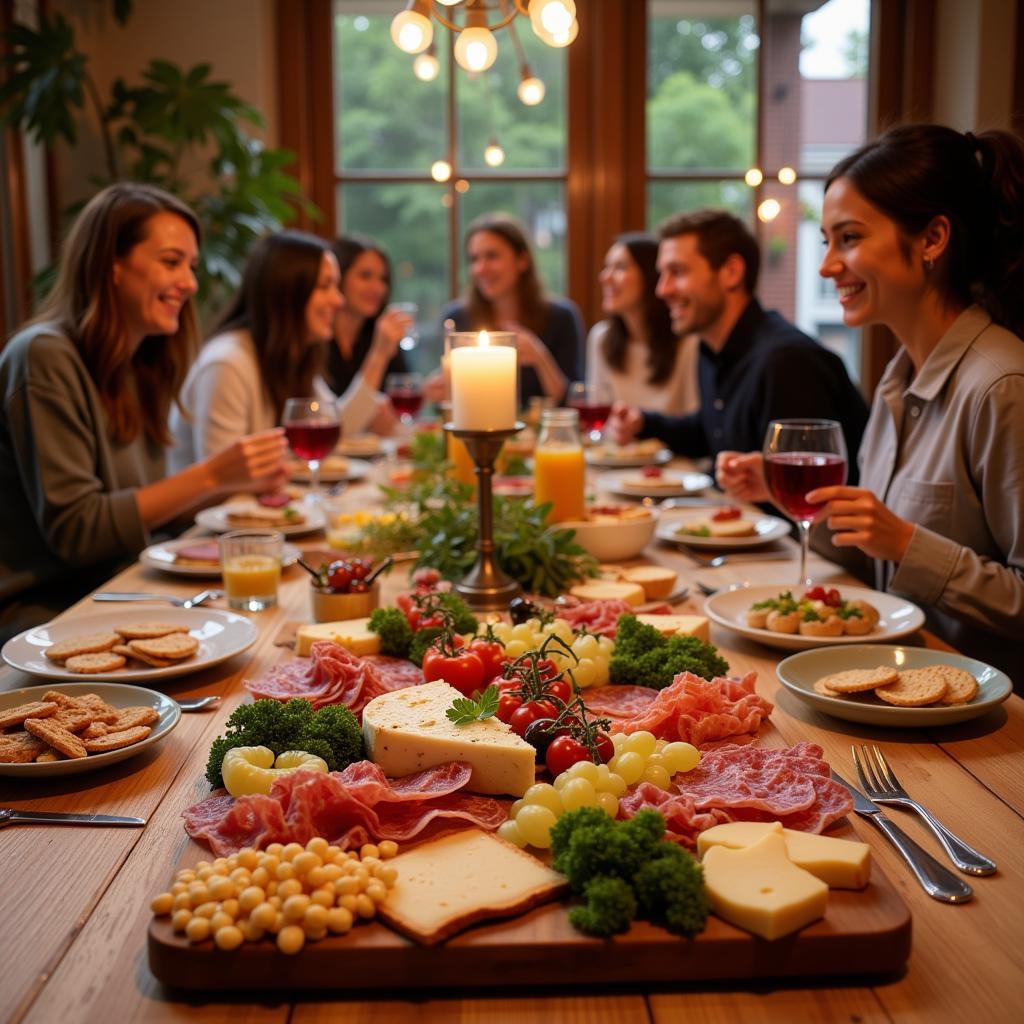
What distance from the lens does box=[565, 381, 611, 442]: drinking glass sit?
3377 millimetres

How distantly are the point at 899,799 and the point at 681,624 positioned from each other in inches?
20.6

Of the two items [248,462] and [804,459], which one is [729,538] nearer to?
[804,459]

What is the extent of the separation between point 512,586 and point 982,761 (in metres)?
0.80

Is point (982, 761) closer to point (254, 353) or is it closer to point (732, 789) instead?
point (732, 789)

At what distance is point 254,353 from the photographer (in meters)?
3.73

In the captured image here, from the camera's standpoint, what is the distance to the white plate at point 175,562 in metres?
2.09

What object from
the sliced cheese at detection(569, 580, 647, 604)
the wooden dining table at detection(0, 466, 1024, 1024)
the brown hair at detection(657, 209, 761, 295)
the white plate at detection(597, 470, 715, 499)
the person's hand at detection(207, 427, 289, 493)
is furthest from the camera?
the brown hair at detection(657, 209, 761, 295)

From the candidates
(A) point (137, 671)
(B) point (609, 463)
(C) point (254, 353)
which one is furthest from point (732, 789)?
(C) point (254, 353)

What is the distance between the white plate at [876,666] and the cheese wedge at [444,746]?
1.33ft

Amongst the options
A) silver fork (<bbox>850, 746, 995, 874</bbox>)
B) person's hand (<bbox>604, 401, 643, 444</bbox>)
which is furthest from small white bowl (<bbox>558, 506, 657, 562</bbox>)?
person's hand (<bbox>604, 401, 643, 444</bbox>)

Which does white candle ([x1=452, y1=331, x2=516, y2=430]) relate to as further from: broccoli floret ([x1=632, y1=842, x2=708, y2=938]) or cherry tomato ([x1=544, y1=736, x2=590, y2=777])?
broccoli floret ([x1=632, y1=842, x2=708, y2=938])

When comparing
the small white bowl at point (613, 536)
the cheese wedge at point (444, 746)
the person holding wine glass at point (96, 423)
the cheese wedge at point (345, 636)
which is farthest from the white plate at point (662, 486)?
the cheese wedge at point (444, 746)

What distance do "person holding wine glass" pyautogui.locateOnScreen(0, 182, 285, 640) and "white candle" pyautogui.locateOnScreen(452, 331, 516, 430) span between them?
2.83ft

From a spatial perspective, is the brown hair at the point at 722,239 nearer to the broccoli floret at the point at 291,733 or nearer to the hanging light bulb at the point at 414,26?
the hanging light bulb at the point at 414,26
